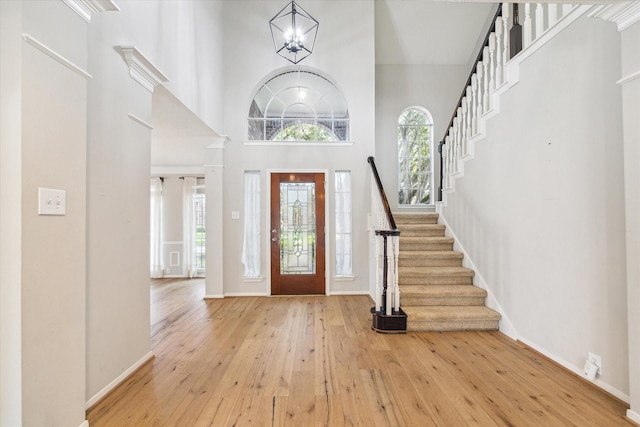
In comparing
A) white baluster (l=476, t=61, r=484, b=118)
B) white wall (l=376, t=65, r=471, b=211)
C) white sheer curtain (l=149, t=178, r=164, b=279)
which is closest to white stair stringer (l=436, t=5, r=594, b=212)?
white baluster (l=476, t=61, r=484, b=118)

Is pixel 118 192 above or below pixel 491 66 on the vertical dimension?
below

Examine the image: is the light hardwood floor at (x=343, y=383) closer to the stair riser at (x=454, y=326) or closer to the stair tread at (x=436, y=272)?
the stair riser at (x=454, y=326)

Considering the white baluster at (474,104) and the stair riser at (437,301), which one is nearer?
the stair riser at (437,301)

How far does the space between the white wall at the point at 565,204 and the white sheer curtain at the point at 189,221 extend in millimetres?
5515

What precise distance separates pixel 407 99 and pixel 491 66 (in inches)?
88.2

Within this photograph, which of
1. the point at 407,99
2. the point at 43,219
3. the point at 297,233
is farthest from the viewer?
the point at 407,99

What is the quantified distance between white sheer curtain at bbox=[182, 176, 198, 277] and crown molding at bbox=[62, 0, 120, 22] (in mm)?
4929

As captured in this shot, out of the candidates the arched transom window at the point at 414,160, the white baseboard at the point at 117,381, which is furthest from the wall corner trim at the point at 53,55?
the arched transom window at the point at 414,160

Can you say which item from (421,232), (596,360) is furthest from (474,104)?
(596,360)

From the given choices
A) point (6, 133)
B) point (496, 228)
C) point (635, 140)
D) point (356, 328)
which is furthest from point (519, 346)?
point (6, 133)

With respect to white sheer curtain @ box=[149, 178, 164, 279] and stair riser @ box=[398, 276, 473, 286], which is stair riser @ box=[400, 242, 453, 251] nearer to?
stair riser @ box=[398, 276, 473, 286]

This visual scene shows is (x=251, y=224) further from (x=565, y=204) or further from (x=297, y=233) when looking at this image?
(x=565, y=204)

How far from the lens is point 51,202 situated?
141cm

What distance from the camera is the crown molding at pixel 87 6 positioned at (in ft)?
→ 4.97
